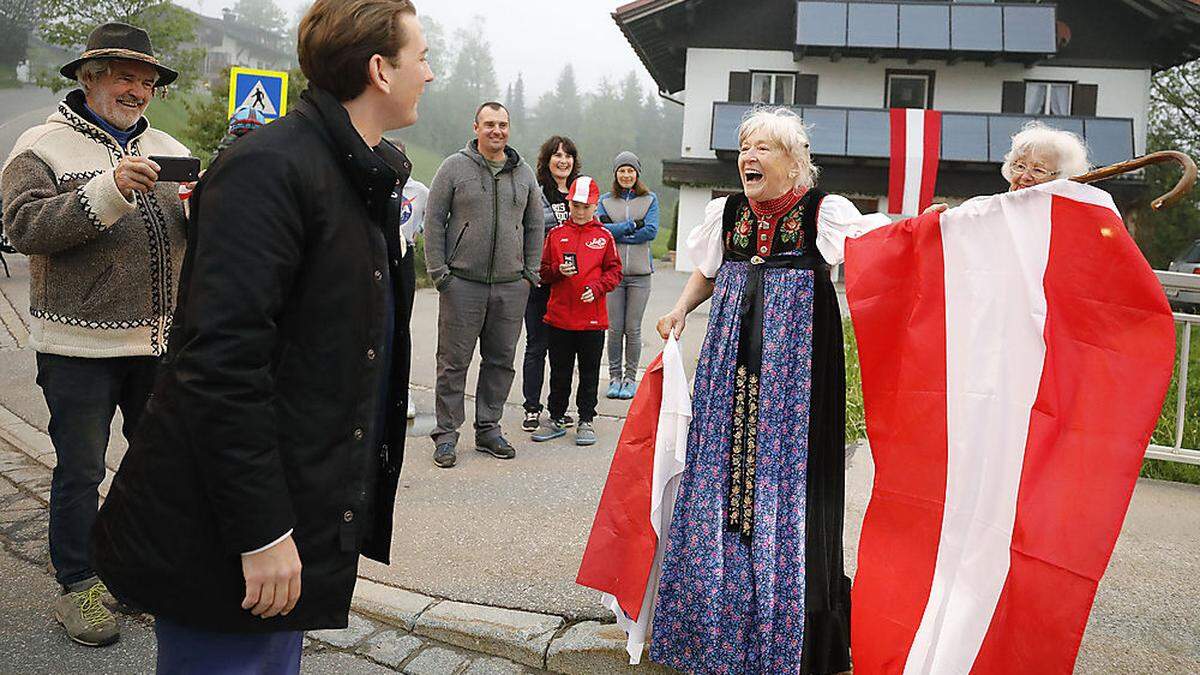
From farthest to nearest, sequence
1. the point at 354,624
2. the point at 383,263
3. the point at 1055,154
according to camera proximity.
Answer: the point at 354,624 < the point at 1055,154 < the point at 383,263

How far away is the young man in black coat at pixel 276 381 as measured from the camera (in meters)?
1.61

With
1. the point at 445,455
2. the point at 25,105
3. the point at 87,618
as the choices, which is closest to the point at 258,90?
the point at 445,455

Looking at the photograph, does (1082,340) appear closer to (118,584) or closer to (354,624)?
(118,584)

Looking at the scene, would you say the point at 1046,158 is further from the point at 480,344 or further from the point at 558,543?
the point at 480,344

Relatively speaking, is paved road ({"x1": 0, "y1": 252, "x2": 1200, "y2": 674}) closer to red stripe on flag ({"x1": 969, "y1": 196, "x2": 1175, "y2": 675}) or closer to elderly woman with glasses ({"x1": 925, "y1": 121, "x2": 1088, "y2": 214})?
red stripe on flag ({"x1": 969, "y1": 196, "x2": 1175, "y2": 675})

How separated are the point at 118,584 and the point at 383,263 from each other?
77 cm

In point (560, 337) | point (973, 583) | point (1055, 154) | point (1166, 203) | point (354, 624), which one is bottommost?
point (354, 624)

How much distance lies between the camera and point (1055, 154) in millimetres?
3145

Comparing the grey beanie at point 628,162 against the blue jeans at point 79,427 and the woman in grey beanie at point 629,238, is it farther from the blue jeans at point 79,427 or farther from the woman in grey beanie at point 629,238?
the blue jeans at point 79,427

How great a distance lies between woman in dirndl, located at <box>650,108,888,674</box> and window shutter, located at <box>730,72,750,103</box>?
2195 centimetres

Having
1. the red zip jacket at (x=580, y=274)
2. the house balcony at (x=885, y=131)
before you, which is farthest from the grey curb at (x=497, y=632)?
the house balcony at (x=885, y=131)

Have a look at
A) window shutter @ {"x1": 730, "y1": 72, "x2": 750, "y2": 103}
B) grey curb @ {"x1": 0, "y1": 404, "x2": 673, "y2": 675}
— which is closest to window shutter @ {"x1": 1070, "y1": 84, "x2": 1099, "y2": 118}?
window shutter @ {"x1": 730, "y1": 72, "x2": 750, "y2": 103}

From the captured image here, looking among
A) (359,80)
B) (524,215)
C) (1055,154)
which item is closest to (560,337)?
(524,215)

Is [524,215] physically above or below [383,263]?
above
